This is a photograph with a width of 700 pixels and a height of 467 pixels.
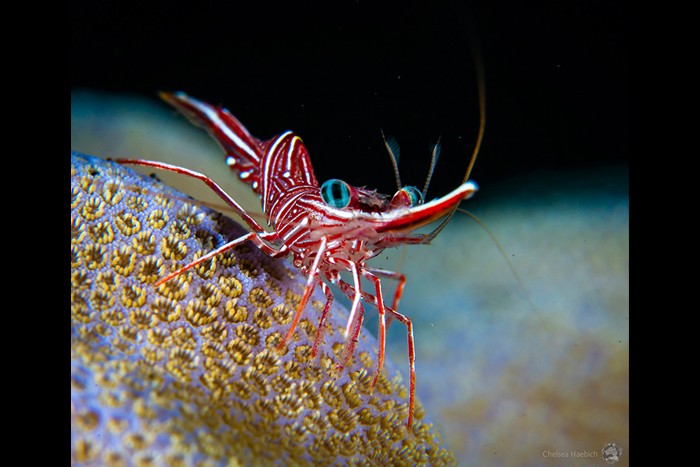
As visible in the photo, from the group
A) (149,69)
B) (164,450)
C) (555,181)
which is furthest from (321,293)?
(149,69)

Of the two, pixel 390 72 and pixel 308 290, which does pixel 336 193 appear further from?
pixel 390 72
